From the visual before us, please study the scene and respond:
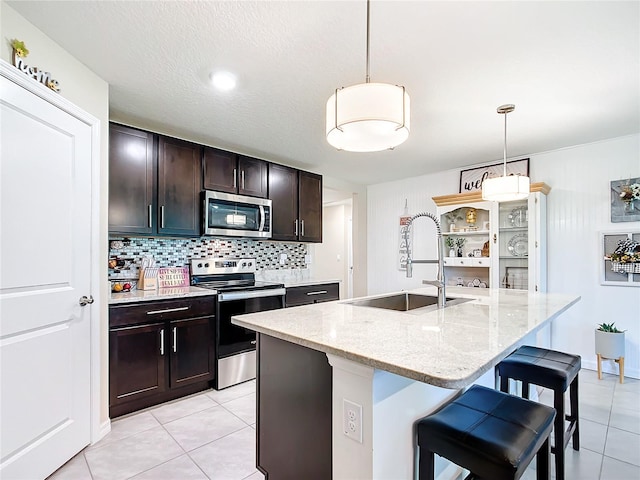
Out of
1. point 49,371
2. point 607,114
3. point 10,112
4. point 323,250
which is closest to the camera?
point 10,112

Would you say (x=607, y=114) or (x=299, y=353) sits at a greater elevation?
(x=607, y=114)

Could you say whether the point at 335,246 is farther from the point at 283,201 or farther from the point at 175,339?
the point at 175,339

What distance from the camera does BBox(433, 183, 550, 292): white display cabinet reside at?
3496mm

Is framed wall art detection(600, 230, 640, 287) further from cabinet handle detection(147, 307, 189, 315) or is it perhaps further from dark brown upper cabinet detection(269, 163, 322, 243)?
cabinet handle detection(147, 307, 189, 315)

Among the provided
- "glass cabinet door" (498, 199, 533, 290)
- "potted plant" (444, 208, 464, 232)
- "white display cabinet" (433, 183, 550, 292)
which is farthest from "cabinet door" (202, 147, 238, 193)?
"glass cabinet door" (498, 199, 533, 290)

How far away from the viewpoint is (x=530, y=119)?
2.77 metres

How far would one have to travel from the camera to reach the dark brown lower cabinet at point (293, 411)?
4.26ft

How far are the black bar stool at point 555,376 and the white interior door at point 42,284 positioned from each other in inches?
97.7

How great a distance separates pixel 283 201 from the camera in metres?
3.84

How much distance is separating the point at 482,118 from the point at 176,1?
7.73ft

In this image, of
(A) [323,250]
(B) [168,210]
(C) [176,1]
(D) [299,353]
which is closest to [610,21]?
(C) [176,1]

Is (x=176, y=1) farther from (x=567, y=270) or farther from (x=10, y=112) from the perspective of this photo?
(x=567, y=270)

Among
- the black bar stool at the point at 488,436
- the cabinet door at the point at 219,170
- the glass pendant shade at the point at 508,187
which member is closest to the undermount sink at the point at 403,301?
the black bar stool at the point at 488,436

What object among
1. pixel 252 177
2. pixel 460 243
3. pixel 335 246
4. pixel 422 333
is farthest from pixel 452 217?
pixel 422 333
